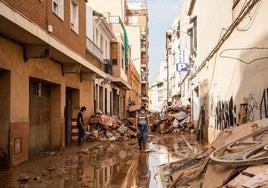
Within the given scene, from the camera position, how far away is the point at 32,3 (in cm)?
1228

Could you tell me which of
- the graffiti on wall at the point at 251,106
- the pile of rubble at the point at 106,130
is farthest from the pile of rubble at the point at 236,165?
the pile of rubble at the point at 106,130

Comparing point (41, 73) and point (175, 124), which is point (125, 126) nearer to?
point (175, 124)

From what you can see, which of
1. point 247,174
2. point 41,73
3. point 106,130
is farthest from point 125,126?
point 247,174

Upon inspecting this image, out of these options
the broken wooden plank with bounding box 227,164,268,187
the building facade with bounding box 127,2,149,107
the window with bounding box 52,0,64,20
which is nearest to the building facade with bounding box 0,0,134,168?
the window with bounding box 52,0,64,20

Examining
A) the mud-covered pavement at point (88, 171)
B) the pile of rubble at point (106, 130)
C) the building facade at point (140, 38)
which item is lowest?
the mud-covered pavement at point (88, 171)

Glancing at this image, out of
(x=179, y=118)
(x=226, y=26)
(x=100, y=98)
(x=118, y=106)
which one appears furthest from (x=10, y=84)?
(x=118, y=106)

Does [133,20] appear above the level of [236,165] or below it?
above

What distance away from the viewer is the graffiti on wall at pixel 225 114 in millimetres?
13495

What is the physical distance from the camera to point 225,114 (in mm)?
15008

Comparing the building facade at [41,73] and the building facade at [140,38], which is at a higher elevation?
the building facade at [140,38]

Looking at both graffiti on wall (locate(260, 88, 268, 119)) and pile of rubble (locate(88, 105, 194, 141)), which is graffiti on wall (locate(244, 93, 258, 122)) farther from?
pile of rubble (locate(88, 105, 194, 141))

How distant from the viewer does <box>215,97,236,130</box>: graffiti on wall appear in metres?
13.5

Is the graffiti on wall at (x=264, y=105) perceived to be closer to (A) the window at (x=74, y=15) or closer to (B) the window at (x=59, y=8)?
(B) the window at (x=59, y=8)

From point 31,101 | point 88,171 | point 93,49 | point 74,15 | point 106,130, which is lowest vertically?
point 88,171
